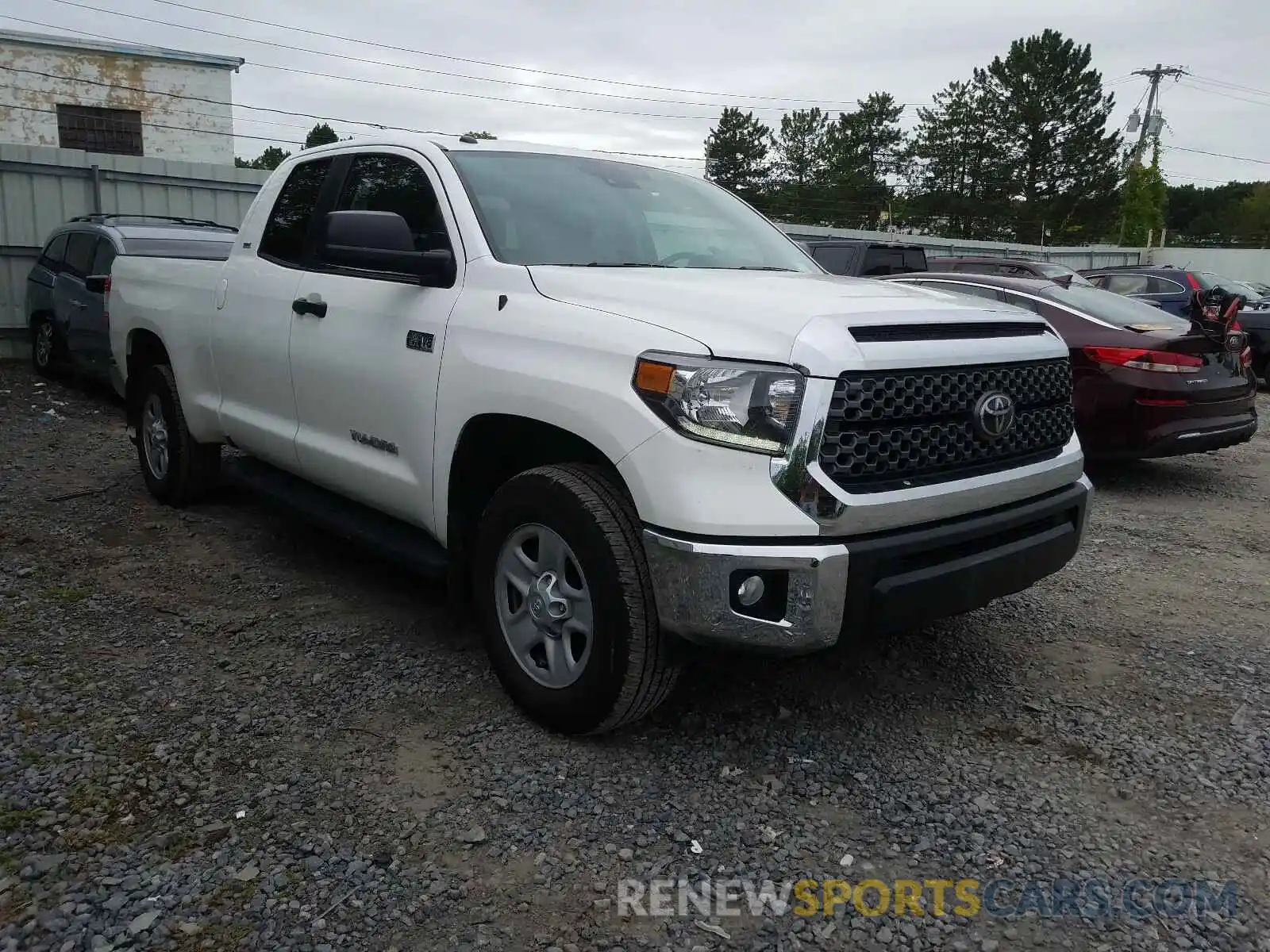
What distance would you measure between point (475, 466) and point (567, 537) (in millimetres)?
648

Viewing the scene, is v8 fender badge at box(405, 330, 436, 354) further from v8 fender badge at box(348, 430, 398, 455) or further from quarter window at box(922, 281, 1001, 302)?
quarter window at box(922, 281, 1001, 302)

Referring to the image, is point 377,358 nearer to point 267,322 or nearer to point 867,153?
point 267,322

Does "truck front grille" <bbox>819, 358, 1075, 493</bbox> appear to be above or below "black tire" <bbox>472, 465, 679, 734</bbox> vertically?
above

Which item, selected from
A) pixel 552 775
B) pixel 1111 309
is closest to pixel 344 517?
pixel 552 775

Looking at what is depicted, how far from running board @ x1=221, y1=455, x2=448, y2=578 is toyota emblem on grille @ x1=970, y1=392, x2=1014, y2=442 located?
1846mm

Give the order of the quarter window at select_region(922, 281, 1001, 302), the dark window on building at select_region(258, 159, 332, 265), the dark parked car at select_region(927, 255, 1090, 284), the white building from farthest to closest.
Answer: the white building < the dark parked car at select_region(927, 255, 1090, 284) < the quarter window at select_region(922, 281, 1001, 302) < the dark window on building at select_region(258, 159, 332, 265)

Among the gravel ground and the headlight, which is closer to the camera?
the gravel ground

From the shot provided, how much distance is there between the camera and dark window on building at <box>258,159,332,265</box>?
15.0 ft

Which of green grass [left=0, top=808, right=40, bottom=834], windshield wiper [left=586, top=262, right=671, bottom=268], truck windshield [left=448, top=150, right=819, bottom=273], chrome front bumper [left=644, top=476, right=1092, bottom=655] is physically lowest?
green grass [left=0, top=808, right=40, bottom=834]

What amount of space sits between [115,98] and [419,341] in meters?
21.6

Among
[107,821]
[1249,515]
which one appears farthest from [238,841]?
[1249,515]

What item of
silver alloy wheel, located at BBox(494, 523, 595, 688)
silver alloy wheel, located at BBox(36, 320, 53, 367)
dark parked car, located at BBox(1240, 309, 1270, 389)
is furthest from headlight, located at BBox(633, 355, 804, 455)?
dark parked car, located at BBox(1240, 309, 1270, 389)

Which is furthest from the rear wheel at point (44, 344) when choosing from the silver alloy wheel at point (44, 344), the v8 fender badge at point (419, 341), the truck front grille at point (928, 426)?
the truck front grille at point (928, 426)

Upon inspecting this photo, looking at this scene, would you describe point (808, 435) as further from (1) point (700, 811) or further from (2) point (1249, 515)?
(2) point (1249, 515)
